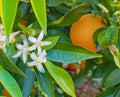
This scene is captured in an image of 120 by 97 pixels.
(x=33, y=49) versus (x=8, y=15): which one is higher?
(x=8, y=15)

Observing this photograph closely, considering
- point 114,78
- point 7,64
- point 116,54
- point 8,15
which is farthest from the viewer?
point 114,78

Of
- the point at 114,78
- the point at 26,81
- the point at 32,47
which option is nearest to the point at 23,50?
the point at 32,47

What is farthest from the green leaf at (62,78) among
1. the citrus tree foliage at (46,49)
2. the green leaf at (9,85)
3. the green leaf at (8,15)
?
the green leaf at (8,15)

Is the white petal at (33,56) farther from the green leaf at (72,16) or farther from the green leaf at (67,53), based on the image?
the green leaf at (72,16)

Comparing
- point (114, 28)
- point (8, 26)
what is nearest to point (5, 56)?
point (8, 26)

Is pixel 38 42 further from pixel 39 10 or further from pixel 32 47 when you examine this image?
pixel 39 10

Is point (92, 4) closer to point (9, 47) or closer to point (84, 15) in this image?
point (84, 15)
